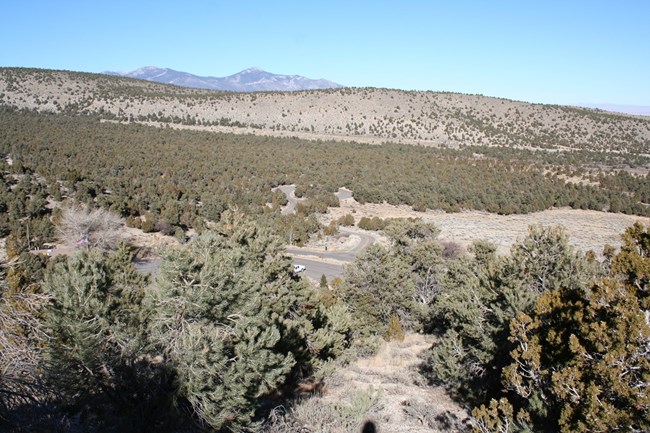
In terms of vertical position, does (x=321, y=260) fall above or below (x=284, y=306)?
below

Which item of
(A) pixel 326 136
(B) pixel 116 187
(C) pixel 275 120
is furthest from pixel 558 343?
(C) pixel 275 120

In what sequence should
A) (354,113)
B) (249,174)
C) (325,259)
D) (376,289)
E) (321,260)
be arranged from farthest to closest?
(354,113) → (249,174) → (325,259) → (321,260) → (376,289)

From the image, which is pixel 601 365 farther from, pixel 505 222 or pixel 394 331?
pixel 505 222

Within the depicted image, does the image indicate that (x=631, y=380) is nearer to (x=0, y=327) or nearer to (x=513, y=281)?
(x=513, y=281)

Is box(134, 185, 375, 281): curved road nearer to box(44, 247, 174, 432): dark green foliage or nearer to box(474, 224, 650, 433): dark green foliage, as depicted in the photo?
box(44, 247, 174, 432): dark green foliage

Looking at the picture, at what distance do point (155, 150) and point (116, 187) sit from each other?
23016 mm

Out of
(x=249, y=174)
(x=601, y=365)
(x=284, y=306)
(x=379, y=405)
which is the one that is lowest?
(x=379, y=405)

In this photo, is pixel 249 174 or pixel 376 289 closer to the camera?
pixel 376 289

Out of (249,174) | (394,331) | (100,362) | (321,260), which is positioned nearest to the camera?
(100,362)

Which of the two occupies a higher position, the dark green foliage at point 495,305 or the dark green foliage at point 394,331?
the dark green foliage at point 495,305

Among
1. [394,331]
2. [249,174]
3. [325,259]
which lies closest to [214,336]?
[394,331]

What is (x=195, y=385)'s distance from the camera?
937 cm

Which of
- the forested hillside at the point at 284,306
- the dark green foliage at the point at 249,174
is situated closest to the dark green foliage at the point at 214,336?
the forested hillside at the point at 284,306

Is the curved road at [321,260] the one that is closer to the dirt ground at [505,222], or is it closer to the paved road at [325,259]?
the paved road at [325,259]
